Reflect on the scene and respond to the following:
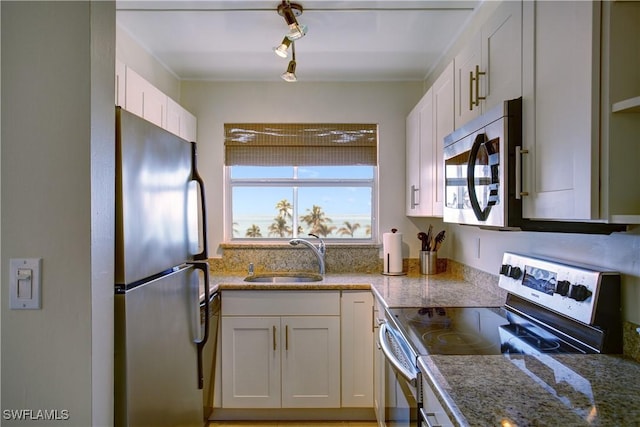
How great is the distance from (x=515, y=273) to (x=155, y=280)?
55.4 inches

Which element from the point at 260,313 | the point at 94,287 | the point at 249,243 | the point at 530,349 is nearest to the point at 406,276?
the point at 260,313

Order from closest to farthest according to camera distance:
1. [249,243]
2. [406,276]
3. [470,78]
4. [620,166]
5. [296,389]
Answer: [620,166], [470,78], [296,389], [406,276], [249,243]

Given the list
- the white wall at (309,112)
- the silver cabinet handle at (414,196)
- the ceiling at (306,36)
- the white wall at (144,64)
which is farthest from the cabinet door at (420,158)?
the white wall at (144,64)

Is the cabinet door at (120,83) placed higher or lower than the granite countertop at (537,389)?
higher

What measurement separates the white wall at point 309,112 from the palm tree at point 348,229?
225 mm

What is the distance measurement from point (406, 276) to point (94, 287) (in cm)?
214

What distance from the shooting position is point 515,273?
160 centimetres

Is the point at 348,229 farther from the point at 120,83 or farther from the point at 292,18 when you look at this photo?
the point at 120,83

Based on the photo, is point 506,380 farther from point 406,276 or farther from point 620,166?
point 406,276

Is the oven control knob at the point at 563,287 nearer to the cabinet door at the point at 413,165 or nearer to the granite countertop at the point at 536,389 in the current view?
the granite countertop at the point at 536,389

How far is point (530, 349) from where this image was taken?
48.0 inches

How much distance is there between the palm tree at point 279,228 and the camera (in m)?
3.11

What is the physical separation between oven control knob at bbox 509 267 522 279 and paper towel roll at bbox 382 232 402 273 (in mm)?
1144

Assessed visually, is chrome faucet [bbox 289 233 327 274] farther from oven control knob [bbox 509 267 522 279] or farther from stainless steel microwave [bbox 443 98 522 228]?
oven control knob [bbox 509 267 522 279]
